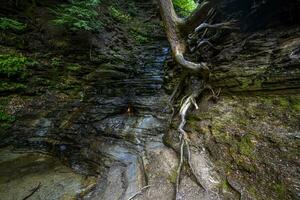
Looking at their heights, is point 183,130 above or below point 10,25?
below

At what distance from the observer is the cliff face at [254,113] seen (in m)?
2.96

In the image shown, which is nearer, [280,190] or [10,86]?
[280,190]

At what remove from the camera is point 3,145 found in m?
5.00

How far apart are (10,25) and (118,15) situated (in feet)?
21.8

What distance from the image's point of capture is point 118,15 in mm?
12328

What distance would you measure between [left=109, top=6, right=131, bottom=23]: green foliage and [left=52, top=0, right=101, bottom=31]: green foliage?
3.22m

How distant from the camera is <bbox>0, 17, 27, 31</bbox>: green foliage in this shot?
261 inches

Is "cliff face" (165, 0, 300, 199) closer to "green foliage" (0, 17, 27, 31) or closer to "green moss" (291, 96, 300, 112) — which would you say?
"green moss" (291, 96, 300, 112)

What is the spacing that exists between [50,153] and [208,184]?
362 centimetres

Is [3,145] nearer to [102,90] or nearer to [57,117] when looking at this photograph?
[57,117]

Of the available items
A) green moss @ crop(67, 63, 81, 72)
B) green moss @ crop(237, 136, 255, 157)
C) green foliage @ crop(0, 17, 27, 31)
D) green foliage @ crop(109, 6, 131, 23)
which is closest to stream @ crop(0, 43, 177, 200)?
green moss @ crop(67, 63, 81, 72)

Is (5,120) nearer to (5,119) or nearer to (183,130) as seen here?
(5,119)

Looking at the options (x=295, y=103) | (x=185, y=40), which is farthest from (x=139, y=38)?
(x=295, y=103)

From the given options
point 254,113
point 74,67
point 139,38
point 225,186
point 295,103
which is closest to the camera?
point 225,186
